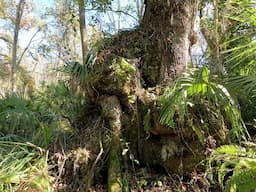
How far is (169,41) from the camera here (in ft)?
10.6

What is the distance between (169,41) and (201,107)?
783 mm

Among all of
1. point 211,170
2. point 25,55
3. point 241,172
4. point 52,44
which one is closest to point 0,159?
point 211,170

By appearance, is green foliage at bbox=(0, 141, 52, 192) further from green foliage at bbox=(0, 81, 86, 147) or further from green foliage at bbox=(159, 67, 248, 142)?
green foliage at bbox=(159, 67, 248, 142)

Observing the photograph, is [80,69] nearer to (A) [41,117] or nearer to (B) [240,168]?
(A) [41,117]

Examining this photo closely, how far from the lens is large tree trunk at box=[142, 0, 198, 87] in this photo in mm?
3189

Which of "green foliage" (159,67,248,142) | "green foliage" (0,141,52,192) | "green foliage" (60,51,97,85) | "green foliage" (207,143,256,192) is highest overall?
"green foliage" (60,51,97,85)

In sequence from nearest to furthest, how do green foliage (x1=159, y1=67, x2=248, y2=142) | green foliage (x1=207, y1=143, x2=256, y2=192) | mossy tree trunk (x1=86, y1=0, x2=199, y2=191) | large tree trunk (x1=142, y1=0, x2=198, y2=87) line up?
green foliage (x1=207, y1=143, x2=256, y2=192) → green foliage (x1=159, y1=67, x2=248, y2=142) → mossy tree trunk (x1=86, y1=0, x2=199, y2=191) → large tree trunk (x1=142, y1=0, x2=198, y2=87)

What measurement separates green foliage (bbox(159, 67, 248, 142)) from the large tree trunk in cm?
29

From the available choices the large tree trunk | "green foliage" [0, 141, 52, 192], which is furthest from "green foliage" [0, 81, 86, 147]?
the large tree trunk

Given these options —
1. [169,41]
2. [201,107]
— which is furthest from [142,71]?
[201,107]

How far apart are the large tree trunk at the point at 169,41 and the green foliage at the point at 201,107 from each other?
288mm

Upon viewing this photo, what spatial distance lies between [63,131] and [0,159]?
673 millimetres

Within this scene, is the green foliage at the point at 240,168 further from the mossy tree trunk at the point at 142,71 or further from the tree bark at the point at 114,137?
the tree bark at the point at 114,137

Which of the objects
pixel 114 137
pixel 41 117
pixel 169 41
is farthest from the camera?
pixel 41 117
